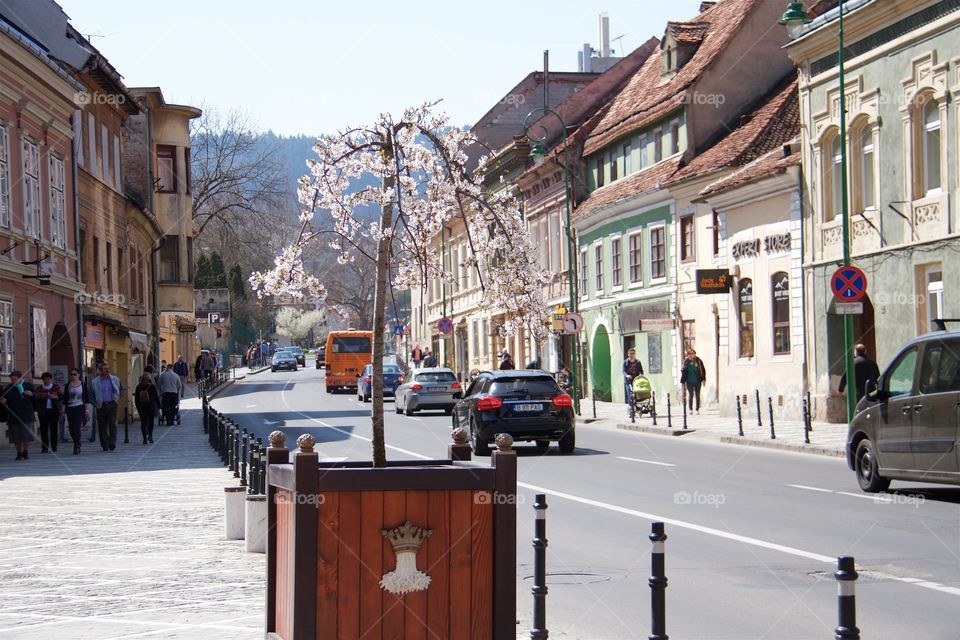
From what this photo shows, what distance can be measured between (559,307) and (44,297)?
24.1m

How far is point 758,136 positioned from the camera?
3734 cm

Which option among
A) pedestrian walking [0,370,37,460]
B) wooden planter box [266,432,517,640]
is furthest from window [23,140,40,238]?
wooden planter box [266,432,517,640]

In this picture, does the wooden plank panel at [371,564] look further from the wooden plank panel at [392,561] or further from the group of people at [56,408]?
the group of people at [56,408]

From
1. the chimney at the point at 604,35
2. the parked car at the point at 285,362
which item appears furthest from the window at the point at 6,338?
the parked car at the point at 285,362

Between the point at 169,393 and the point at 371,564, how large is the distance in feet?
107

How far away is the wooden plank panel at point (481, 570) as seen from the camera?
6516 mm

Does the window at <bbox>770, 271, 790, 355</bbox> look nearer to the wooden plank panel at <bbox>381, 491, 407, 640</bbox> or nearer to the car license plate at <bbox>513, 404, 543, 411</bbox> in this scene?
the car license plate at <bbox>513, 404, 543, 411</bbox>

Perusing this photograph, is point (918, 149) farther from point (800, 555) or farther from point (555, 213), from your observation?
point (555, 213)

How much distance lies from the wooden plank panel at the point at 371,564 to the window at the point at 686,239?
112 feet

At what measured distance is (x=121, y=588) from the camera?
374 inches

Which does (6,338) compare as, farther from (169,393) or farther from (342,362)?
(342,362)

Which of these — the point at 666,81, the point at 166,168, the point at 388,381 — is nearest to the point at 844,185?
the point at 666,81

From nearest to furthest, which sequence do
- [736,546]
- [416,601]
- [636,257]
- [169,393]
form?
[416,601] < [736,546] < [169,393] < [636,257]

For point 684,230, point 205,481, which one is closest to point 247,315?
point 684,230
